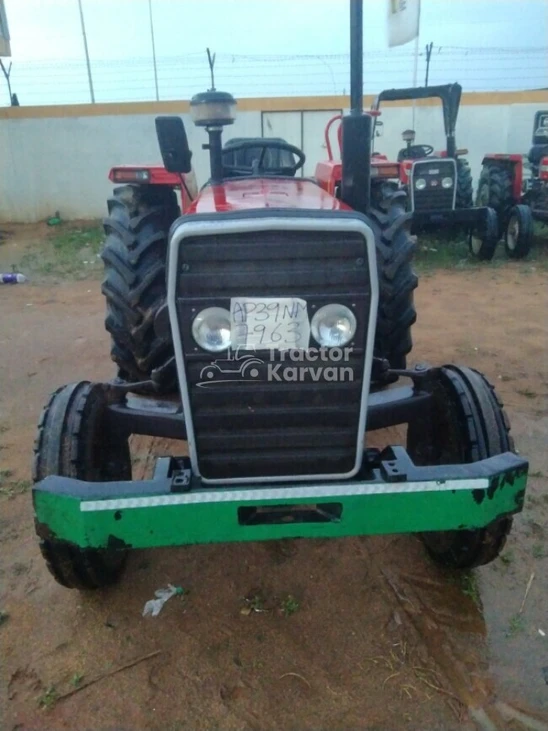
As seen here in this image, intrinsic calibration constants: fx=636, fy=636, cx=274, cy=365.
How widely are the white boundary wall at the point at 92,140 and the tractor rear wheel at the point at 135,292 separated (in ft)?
31.5

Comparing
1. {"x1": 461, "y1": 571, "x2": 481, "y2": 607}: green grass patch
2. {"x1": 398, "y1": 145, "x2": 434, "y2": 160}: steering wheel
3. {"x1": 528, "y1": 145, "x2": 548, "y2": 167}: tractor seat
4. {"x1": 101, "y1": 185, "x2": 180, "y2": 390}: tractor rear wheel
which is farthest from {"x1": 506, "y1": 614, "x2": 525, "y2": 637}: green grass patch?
{"x1": 398, "y1": 145, "x2": 434, "y2": 160}: steering wheel

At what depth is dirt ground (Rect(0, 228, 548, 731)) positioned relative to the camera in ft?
6.61

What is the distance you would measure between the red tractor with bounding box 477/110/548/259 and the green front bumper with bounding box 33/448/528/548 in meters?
7.43

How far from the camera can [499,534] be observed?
7.47 ft

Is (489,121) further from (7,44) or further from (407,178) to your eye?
(7,44)

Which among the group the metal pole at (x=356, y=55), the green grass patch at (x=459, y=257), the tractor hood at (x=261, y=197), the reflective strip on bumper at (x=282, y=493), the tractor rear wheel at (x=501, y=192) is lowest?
the green grass patch at (x=459, y=257)

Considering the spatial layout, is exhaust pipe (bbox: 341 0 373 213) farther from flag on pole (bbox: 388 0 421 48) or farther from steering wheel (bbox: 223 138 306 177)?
flag on pole (bbox: 388 0 421 48)

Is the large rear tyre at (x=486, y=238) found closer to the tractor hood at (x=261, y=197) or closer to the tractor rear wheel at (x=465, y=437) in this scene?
the tractor hood at (x=261, y=197)

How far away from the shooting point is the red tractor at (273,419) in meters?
1.84

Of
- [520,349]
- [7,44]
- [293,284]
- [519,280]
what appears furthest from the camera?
[7,44]

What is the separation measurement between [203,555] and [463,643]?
3.64ft

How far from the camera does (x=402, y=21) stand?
7.95 meters

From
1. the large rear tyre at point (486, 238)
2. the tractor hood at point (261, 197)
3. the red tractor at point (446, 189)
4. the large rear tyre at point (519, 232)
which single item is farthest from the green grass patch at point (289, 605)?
the large rear tyre at point (519, 232)

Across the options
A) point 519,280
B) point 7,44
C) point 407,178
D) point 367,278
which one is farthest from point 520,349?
point 7,44
